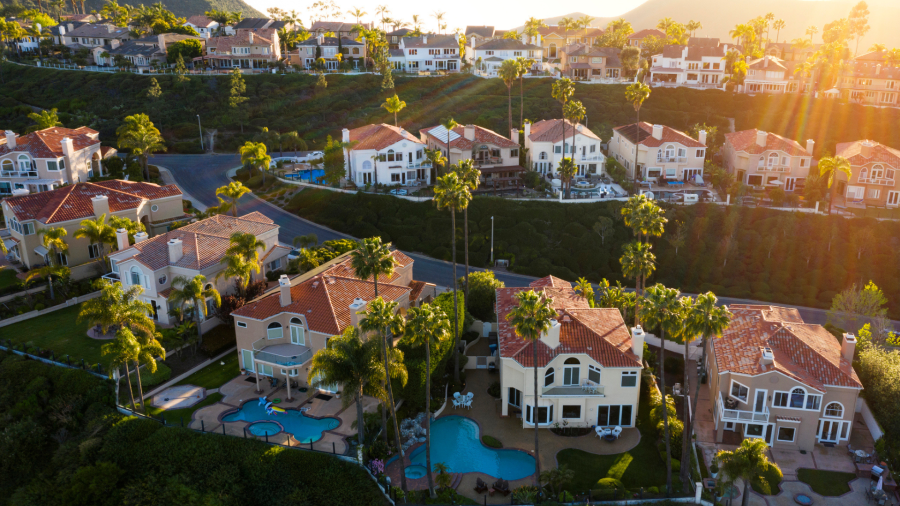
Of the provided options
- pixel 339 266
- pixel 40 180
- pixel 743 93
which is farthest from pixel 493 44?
pixel 339 266

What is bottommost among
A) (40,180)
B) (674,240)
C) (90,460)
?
(90,460)

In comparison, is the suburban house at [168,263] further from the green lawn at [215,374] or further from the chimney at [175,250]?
the green lawn at [215,374]

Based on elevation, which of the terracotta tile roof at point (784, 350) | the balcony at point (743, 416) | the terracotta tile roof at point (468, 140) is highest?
→ the terracotta tile roof at point (468, 140)

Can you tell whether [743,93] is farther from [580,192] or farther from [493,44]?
[580,192]

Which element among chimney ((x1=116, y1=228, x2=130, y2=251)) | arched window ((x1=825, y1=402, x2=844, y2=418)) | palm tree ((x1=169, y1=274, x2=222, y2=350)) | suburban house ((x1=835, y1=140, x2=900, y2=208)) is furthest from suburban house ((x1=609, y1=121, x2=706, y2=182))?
chimney ((x1=116, y1=228, x2=130, y2=251))

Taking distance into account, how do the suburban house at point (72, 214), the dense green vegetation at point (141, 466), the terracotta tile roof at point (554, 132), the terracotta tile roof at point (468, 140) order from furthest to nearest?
the terracotta tile roof at point (554, 132)
the terracotta tile roof at point (468, 140)
the suburban house at point (72, 214)
the dense green vegetation at point (141, 466)

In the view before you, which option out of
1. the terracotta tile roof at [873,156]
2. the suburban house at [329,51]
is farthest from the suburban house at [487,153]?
the suburban house at [329,51]
